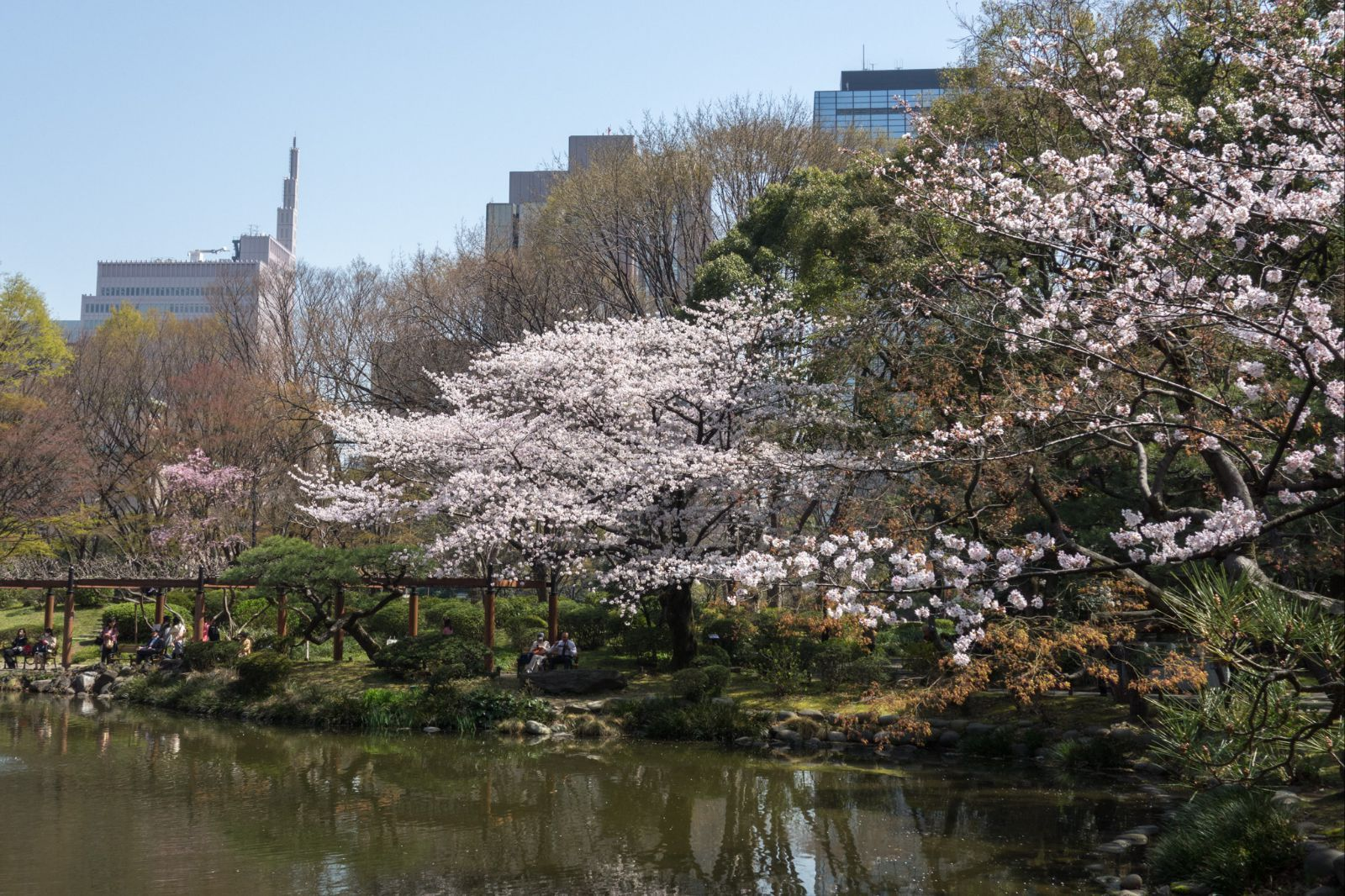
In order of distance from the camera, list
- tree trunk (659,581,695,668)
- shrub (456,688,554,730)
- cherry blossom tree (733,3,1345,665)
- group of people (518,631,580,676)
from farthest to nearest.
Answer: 1. tree trunk (659,581,695,668)
2. group of people (518,631,580,676)
3. shrub (456,688,554,730)
4. cherry blossom tree (733,3,1345,665)

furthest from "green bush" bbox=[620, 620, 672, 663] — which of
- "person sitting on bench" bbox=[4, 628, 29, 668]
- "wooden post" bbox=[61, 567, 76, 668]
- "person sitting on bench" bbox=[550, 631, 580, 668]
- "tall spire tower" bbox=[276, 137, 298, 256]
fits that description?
"tall spire tower" bbox=[276, 137, 298, 256]

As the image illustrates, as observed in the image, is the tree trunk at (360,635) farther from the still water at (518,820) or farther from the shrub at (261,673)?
the still water at (518,820)

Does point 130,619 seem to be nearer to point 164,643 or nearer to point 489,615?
point 164,643

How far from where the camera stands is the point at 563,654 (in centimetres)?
1897

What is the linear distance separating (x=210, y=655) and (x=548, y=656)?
21.2 ft

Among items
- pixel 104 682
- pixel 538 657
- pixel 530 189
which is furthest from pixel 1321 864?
pixel 530 189

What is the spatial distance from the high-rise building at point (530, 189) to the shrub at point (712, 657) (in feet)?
50.4

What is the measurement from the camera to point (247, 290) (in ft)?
117

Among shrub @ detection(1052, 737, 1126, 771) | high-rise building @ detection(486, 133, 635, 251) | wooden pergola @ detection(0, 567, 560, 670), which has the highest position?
high-rise building @ detection(486, 133, 635, 251)

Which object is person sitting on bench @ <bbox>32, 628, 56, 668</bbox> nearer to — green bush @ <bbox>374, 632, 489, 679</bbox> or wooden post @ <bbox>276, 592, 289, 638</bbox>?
wooden post @ <bbox>276, 592, 289, 638</bbox>

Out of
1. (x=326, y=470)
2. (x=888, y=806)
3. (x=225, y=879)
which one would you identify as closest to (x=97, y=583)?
(x=326, y=470)

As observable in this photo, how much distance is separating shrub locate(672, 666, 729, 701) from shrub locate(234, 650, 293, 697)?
7.05 m

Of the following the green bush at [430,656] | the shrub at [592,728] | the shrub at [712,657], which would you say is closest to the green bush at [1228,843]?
the shrub at [592,728]

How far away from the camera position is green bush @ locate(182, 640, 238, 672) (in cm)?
1962
